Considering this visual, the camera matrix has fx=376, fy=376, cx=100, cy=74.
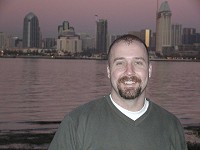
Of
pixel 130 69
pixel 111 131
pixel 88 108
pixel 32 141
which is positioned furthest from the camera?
pixel 32 141

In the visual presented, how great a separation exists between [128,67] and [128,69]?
0.02 metres

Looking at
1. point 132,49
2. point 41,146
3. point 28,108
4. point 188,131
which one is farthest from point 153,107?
point 28,108

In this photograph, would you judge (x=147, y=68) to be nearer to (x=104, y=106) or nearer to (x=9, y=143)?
A: (x=104, y=106)

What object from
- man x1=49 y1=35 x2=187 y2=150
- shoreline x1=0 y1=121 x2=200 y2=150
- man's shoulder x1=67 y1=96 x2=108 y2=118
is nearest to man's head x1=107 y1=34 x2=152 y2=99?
man x1=49 y1=35 x2=187 y2=150

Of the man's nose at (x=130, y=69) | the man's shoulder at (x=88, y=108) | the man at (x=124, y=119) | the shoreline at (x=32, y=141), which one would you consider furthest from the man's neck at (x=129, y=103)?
the shoreline at (x=32, y=141)

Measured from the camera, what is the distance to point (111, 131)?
300 centimetres

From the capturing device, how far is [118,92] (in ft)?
10.5

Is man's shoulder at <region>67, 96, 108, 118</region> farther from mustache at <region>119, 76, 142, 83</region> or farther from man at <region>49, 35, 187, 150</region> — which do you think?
mustache at <region>119, 76, 142, 83</region>

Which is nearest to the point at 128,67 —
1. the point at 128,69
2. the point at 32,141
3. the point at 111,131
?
the point at 128,69

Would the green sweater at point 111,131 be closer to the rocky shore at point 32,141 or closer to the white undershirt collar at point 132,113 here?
the white undershirt collar at point 132,113

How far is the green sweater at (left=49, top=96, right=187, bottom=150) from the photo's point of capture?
115 inches

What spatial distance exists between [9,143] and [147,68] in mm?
13962

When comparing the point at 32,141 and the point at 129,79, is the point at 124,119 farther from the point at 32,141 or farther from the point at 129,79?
the point at 32,141

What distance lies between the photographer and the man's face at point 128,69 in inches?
126
